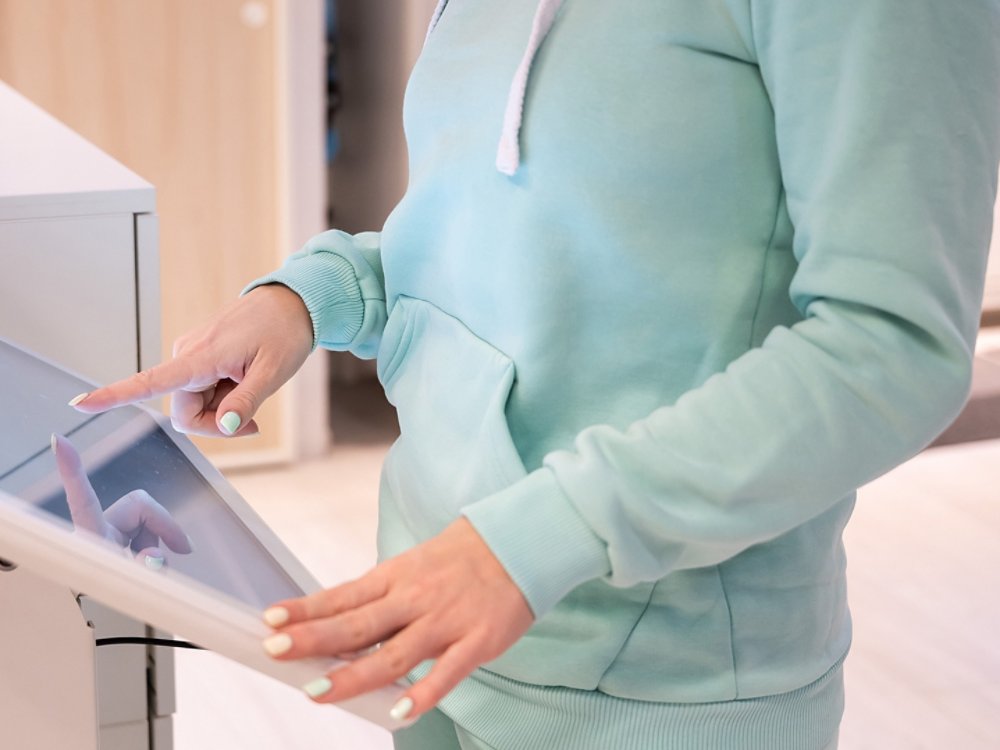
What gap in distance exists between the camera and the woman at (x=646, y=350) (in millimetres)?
529

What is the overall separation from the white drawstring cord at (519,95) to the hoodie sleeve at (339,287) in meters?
0.22

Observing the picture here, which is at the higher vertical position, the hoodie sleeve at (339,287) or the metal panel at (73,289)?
the hoodie sleeve at (339,287)

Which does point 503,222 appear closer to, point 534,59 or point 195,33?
point 534,59

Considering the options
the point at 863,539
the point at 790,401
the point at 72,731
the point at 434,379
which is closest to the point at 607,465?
the point at 790,401

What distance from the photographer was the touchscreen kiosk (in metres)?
0.48

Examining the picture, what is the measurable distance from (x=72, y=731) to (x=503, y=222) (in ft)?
1.10

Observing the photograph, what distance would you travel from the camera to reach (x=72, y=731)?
66 centimetres

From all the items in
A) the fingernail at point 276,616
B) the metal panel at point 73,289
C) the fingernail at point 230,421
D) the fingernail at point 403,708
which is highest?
the fingernail at point 276,616

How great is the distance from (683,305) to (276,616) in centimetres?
25

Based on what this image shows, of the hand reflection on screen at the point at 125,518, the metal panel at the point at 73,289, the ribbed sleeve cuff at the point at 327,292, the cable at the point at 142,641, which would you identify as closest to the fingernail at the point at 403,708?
the hand reflection on screen at the point at 125,518

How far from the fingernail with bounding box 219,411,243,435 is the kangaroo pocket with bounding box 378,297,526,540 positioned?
0.31ft

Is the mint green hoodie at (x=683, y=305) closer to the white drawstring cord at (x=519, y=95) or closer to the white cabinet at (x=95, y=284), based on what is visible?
the white drawstring cord at (x=519, y=95)

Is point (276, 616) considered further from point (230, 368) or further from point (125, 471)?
point (230, 368)

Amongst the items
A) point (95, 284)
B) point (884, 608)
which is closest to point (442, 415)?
point (95, 284)
